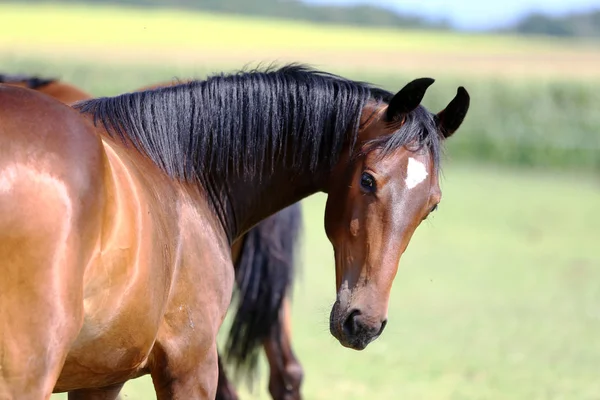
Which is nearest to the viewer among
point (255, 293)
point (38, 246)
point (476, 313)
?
point (38, 246)

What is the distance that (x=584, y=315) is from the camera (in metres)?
9.63

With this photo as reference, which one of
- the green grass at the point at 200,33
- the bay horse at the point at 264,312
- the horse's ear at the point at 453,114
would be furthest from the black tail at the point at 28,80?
the green grass at the point at 200,33

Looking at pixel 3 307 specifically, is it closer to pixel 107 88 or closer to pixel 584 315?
pixel 584 315

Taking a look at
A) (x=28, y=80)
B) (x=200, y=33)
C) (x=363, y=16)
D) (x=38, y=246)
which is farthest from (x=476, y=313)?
(x=363, y=16)

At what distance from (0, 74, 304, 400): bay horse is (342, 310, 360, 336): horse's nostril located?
7.18 feet

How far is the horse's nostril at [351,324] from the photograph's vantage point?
124 inches

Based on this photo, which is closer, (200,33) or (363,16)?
(200,33)

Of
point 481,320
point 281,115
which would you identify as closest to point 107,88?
point 481,320

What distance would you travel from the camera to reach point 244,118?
3.56m

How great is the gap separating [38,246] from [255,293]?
3127mm

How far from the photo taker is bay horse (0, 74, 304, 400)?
17.9 feet

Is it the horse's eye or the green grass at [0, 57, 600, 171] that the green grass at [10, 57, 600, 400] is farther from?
the green grass at [0, 57, 600, 171]

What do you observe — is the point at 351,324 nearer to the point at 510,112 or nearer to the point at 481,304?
the point at 481,304

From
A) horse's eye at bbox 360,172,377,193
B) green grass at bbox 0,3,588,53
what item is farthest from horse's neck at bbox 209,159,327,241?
green grass at bbox 0,3,588,53
